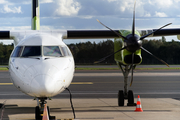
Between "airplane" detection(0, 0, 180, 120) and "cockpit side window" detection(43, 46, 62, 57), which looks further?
"cockpit side window" detection(43, 46, 62, 57)

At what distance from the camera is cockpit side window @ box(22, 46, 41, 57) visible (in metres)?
7.74

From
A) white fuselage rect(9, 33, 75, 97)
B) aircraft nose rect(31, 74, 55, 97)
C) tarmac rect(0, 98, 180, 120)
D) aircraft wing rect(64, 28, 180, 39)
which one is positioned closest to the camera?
aircraft nose rect(31, 74, 55, 97)

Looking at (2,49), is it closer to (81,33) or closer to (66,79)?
(81,33)

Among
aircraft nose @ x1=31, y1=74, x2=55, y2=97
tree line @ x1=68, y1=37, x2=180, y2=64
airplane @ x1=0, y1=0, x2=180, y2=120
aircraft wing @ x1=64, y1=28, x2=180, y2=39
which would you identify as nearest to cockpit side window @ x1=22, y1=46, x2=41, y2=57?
airplane @ x1=0, y1=0, x2=180, y2=120

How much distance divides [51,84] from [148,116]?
396cm

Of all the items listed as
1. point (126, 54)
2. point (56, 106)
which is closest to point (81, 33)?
point (126, 54)

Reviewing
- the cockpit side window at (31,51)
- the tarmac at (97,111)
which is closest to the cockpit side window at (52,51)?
the cockpit side window at (31,51)

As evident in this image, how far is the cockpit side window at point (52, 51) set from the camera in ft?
25.7

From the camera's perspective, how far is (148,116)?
905 cm

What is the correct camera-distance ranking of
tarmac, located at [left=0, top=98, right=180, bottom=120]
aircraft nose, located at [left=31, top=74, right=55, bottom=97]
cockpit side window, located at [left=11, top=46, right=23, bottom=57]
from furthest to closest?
tarmac, located at [left=0, top=98, right=180, bottom=120] < cockpit side window, located at [left=11, top=46, right=23, bottom=57] < aircraft nose, located at [left=31, top=74, right=55, bottom=97]

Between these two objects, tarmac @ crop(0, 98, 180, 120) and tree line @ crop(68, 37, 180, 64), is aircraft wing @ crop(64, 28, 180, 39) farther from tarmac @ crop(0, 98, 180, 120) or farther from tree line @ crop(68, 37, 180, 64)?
tree line @ crop(68, 37, 180, 64)

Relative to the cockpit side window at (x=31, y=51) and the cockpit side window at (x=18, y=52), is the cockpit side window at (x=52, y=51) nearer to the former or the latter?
the cockpit side window at (x=31, y=51)

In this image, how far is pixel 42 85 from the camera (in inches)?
259

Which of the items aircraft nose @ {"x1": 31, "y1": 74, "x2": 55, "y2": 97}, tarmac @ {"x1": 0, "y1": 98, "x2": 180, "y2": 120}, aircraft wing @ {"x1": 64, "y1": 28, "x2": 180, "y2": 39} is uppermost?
aircraft wing @ {"x1": 64, "y1": 28, "x2": 180, "y2": 39}
